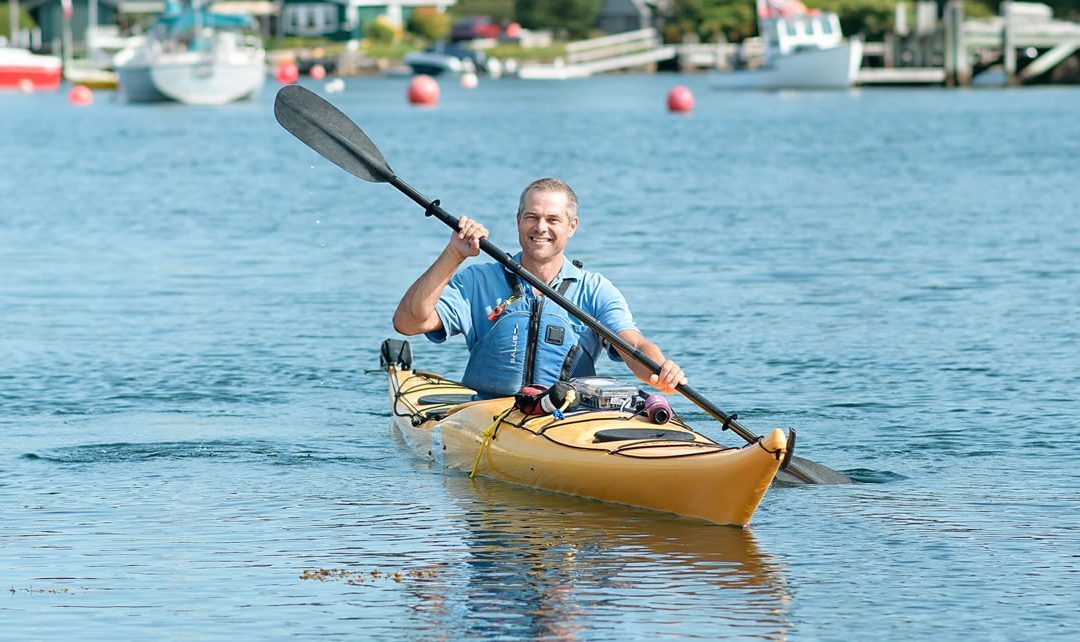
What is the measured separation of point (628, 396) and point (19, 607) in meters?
3.14

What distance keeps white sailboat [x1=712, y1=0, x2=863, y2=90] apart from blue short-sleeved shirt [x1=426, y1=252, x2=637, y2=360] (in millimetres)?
58855

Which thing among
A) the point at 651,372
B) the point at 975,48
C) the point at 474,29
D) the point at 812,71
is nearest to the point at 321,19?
the point at 474,29

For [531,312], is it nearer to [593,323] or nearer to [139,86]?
[593,323]

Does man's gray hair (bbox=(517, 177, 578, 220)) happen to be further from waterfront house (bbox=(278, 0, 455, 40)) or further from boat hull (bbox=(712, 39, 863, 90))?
waterfront house (bbox=(278, 0, 455, 40))

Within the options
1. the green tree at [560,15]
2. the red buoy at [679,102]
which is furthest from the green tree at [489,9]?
the red buoy at [679,102]

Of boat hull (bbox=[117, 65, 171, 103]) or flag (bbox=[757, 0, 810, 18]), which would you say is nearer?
boat hull (bbox=[117, 65, 171, 103])

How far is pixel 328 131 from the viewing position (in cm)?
985

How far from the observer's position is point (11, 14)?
3807 inches

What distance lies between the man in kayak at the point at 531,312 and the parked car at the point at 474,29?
3960 inches

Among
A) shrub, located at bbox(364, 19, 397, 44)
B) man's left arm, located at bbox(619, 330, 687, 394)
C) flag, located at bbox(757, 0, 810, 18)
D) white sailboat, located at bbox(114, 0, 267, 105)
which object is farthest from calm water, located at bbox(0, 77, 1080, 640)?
shrub, located at bbox(364, 19, 397, 44)

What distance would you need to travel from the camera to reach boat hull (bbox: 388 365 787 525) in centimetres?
812

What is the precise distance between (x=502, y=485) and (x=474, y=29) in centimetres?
10116

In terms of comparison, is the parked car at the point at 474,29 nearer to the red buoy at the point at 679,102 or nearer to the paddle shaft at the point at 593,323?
the red buoy at the point at 679,102

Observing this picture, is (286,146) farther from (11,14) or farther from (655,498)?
(11,14)
